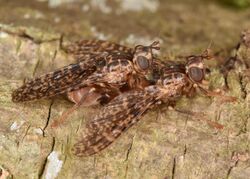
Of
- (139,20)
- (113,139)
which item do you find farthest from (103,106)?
(139,20)

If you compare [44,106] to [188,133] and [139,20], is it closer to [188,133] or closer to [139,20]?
[188,133]

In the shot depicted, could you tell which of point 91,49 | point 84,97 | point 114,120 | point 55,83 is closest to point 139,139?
point 114,120

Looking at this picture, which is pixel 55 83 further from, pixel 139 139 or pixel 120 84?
pixel 139 139

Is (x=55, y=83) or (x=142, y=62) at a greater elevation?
(x=142, y=62)

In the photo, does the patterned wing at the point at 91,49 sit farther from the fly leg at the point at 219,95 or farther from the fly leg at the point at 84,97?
the fly leg at the point at 219,95

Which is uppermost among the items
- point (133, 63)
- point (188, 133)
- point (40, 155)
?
point (133, 63)
